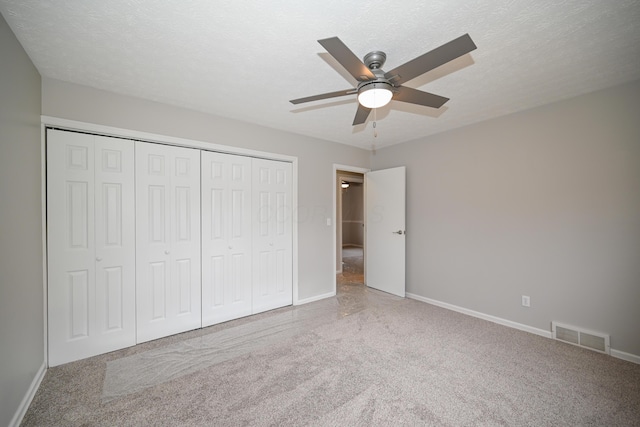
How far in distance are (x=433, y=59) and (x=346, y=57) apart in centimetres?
45

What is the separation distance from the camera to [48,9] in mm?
1467

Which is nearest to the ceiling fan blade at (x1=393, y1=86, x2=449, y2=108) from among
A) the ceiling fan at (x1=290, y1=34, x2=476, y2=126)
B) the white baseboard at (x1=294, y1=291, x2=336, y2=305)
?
the ceiling fan at (x1=290, y1=34, x2=476, y2=126)

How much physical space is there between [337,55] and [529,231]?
291 cm

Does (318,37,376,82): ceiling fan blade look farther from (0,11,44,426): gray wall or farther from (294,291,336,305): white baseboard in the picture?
(294,291,336,305): white baseboard

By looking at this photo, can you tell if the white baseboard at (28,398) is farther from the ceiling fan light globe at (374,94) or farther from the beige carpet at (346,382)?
the ceiling fan light globe at (374,94)

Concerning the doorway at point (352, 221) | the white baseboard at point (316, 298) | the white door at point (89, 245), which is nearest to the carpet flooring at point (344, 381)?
the white door at point (89, 245)

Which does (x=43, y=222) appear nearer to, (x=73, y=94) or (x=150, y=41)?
(x=73, y=94)

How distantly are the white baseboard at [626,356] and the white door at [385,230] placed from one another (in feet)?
7.19

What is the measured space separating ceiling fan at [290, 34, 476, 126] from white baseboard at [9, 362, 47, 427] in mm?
2684

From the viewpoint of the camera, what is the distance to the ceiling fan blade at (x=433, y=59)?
47.6 inches

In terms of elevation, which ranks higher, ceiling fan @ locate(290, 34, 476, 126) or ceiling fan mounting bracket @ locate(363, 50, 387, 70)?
ceiling fan mounting bracket @ locate(363, 50, 387, 70)

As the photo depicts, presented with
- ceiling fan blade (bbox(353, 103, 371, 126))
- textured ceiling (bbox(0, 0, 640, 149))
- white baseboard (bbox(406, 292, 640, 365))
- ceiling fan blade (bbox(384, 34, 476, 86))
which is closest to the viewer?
ceiling fan blade (bbox(384, 34, 476, 86))

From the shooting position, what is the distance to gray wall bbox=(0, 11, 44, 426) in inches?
60.2

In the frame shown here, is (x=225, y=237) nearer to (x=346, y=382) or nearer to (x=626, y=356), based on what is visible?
(x=346, y=382)
